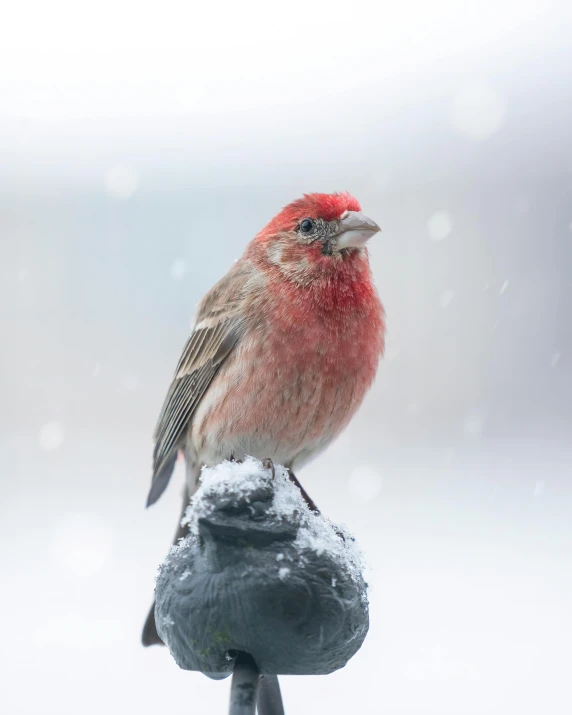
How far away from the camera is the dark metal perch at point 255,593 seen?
5.16 feet

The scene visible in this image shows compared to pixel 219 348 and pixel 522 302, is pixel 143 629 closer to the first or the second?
pixel 219 348

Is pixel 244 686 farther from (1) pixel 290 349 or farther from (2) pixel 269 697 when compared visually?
(1) pixel 290 349

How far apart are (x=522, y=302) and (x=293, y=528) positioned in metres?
5.88

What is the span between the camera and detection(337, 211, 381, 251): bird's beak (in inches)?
109

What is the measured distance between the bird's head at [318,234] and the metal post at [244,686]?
1.57m

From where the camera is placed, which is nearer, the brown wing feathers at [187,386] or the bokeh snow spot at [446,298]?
the brown wing feathers at [187,386]

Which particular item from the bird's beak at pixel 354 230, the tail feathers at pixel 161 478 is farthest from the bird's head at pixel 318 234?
the tail feathers at pixel 161 478

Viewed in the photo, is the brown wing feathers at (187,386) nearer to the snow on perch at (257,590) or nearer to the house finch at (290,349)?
the house finch at (290,349)

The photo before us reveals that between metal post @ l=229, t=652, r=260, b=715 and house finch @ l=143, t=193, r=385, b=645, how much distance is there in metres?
1.25

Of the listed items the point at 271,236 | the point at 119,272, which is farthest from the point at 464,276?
the point at 271,236

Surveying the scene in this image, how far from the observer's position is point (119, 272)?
6.56 m

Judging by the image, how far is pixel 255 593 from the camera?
1571mm

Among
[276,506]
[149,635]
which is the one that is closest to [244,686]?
[276,506]

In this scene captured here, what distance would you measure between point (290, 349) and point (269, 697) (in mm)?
1289
